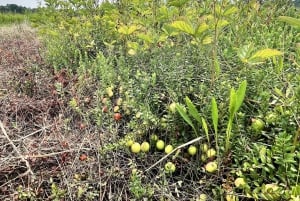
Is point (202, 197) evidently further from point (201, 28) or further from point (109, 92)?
point (109, 92)

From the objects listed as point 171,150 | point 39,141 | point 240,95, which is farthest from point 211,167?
point 39,141

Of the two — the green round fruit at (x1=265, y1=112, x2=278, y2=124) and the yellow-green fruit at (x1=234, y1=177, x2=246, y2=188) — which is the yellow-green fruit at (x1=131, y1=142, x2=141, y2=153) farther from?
the green round fruit at (x1=265, y1=112, x2=278, y2=124)

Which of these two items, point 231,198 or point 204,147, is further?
point 204,147

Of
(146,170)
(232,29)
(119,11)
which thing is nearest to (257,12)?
(232,29)

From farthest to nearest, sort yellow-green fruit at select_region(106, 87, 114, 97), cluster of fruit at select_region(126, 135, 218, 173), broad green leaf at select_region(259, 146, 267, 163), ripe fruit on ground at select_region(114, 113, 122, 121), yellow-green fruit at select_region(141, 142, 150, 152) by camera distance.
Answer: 1. yellow-green fruit at select_region(106, 87, 114, 97)
2. ripe fruit on ground at select_region(114, 113, 122, 121)
3. yellow-green fruit at select_region(141, 142, 150, 152)
4. cluster of fruit at select_region(126, 135, 218, 173)
5. broad green leaf at select_region(259, 146, 267, 163)

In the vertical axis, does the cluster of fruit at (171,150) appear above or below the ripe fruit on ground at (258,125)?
below

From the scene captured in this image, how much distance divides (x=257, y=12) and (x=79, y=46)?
168 centimetres

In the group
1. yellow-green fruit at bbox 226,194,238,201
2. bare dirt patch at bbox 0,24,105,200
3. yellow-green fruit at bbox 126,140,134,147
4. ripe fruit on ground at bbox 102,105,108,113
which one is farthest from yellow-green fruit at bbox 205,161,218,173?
ripe fruit on ground at bbox 102,105,108,113

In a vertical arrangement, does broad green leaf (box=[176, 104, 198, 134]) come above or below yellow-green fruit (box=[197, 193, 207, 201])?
above

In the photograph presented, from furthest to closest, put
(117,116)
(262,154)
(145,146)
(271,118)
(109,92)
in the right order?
(109,92), (117,116), (145,146), (271,118), (262,154)

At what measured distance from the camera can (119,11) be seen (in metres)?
2.53

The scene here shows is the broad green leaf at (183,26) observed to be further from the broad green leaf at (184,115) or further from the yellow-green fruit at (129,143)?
the yellow-green fruit at (129,143)

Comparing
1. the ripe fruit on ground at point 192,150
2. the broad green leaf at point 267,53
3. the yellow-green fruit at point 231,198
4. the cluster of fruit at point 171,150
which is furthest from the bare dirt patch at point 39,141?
the broad green leaf at point 267,53

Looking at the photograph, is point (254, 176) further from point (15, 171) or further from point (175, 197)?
point (15, 171)
